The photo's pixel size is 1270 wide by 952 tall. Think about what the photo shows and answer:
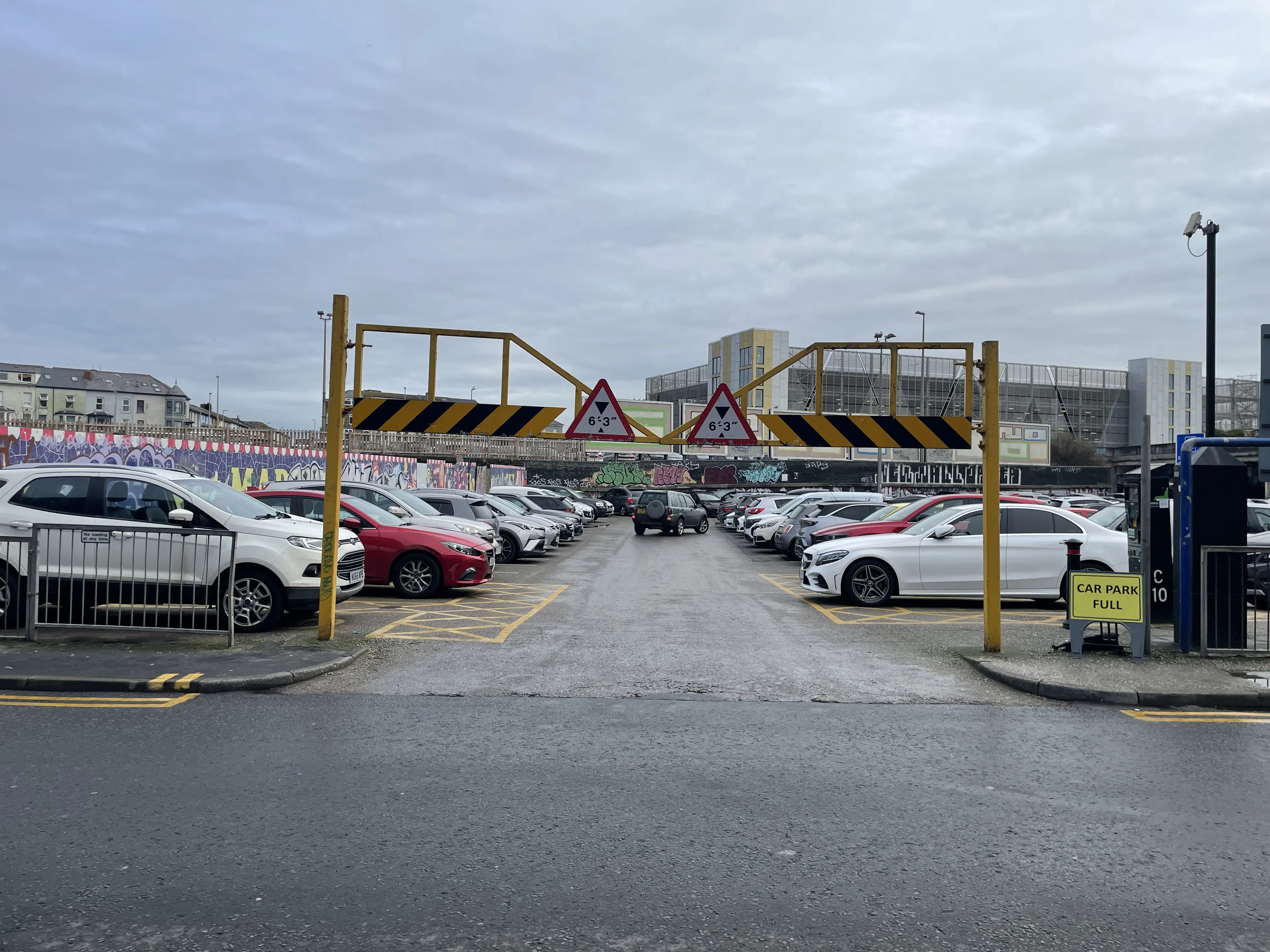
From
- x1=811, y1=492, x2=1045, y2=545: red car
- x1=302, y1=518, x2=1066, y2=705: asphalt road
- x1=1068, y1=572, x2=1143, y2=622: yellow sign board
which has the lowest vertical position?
x1=302, y1=518, x2=1066, y2=705: asphalt road

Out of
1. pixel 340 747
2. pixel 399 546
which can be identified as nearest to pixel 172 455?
pixel 399 546

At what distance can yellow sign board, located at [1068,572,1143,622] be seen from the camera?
9594 mm

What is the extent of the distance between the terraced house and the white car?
12385cm

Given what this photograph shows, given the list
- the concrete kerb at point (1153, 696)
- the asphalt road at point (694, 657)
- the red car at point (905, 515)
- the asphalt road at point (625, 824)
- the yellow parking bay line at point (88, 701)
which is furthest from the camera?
the red car at point (905, 515)

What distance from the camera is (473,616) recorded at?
1281 centimetres

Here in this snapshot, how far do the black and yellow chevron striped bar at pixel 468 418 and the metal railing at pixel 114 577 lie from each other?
7.53ft

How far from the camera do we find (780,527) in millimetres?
27297

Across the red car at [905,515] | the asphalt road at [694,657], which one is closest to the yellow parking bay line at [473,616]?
the asphalt road at [694,657]

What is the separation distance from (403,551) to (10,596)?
5.56 meters

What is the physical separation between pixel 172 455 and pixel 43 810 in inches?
882

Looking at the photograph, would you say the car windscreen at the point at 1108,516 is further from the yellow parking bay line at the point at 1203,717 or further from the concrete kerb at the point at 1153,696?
the yellow parking bay line at the point at 1203,717

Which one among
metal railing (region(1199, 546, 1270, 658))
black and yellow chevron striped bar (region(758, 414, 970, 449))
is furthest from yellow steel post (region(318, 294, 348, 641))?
metal railing (region(1199, 546, 1270, 658))

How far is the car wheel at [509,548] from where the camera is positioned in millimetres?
23094

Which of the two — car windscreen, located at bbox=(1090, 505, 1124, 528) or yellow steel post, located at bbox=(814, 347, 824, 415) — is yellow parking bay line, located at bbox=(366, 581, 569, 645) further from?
car windscreen, located at bbox=(1090, 505, 1124, 528)
